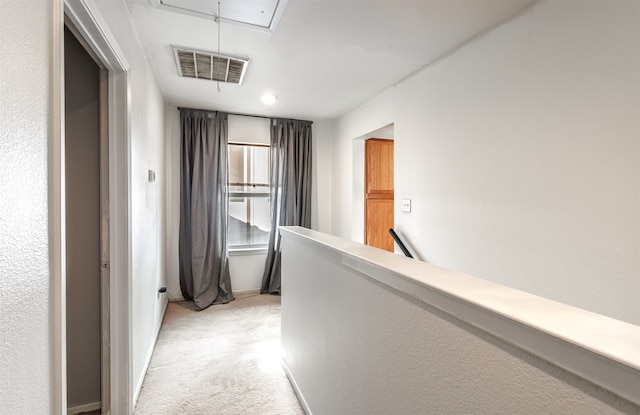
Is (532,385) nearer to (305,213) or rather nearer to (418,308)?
(418,308)

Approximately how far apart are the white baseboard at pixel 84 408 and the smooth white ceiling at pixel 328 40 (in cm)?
231

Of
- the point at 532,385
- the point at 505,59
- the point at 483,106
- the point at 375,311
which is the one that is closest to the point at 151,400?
the point at 375,311

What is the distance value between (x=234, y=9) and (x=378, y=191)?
2.56 metres

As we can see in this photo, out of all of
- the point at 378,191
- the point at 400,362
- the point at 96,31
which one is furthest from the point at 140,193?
the point at 378,191

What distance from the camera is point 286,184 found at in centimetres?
403

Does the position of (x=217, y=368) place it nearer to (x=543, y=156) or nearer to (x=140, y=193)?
(x=140, y=193)

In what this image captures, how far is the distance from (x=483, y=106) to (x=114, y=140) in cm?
226

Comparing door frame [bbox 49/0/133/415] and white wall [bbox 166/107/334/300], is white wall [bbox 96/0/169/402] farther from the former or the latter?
white wall [bbox 166/107/334/300]

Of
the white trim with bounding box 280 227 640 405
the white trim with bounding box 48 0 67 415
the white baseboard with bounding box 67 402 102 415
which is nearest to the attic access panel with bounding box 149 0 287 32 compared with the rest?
the white trim with bounding box 48 0 67 415

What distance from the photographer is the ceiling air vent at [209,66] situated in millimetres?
2291

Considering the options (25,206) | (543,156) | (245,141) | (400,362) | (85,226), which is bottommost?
(400,362)

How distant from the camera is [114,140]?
63.2 inches

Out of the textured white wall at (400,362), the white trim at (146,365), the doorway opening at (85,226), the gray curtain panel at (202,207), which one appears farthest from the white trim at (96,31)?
the gray curtain panel at (202,207)

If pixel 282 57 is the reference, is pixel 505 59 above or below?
below
